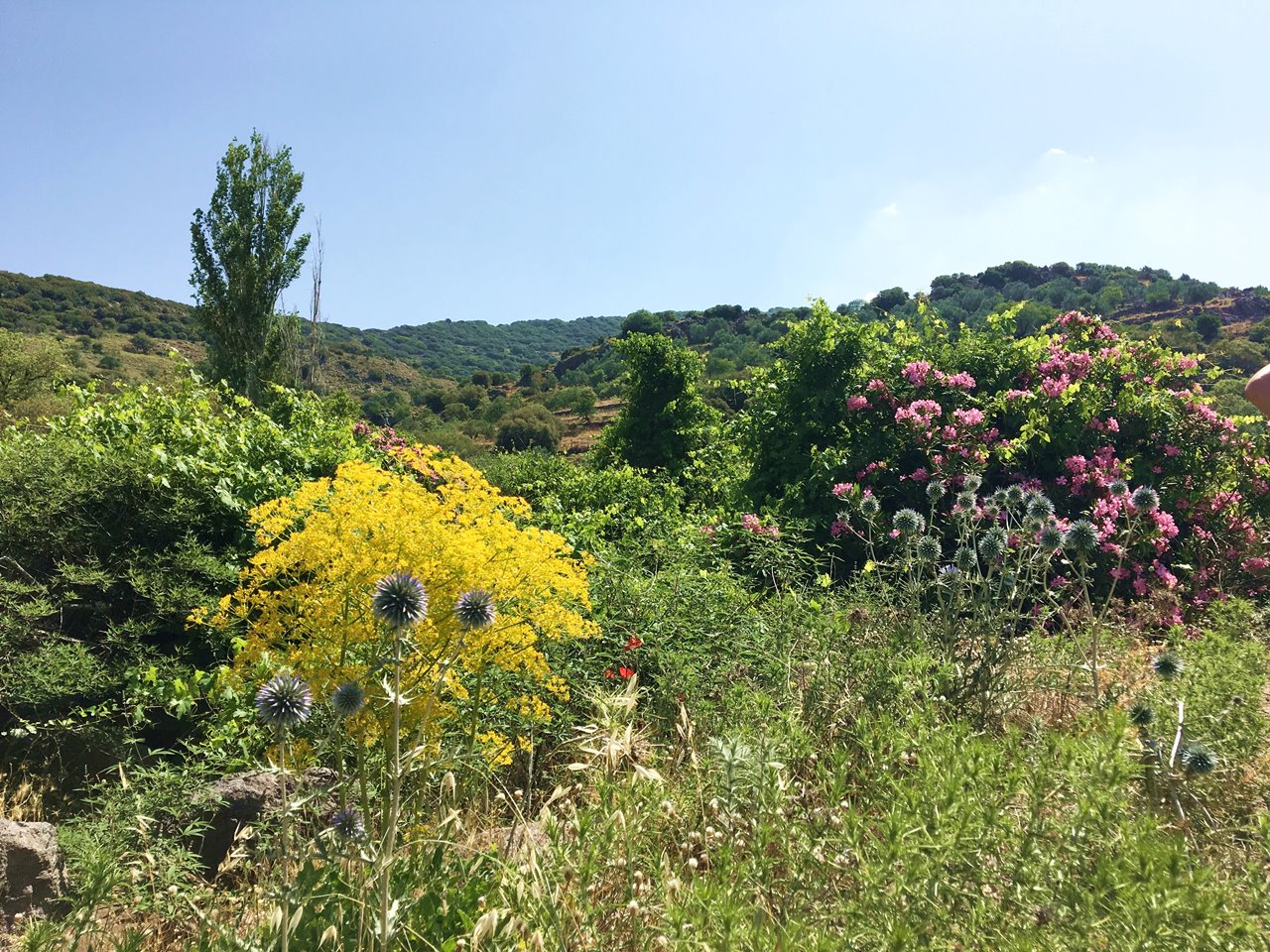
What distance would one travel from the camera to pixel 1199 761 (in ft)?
7.07

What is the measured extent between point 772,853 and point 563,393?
56.8 metres

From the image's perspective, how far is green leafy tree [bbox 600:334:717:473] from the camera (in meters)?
15.1

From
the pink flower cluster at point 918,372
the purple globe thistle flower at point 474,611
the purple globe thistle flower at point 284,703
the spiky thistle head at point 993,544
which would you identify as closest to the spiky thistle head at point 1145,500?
the spiky thistle head at point 993,544

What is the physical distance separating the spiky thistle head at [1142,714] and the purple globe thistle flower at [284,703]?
266cm

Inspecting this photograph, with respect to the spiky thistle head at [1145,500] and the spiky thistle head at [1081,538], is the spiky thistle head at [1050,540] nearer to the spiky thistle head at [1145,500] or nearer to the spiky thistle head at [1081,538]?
the spiky thistle head at [1081,538]

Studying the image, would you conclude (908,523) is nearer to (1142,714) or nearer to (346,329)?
(1142,714)

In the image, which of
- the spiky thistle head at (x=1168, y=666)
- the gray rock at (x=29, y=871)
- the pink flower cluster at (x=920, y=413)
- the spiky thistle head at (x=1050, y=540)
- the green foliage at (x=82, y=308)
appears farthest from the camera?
the green foliage at (x=82, y=308)

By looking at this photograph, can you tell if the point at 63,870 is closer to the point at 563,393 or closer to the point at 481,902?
the point at 481,902

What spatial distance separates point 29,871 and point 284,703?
1757 mm

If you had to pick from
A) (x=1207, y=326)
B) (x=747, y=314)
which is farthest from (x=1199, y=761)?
(x=747, y=314)

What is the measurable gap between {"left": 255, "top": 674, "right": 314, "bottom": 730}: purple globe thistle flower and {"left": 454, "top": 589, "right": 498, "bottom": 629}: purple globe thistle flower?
476 millimetres

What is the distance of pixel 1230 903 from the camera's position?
1.56 metres

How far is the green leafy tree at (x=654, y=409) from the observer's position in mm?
15078

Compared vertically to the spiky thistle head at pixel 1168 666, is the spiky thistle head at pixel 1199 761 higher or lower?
lower
